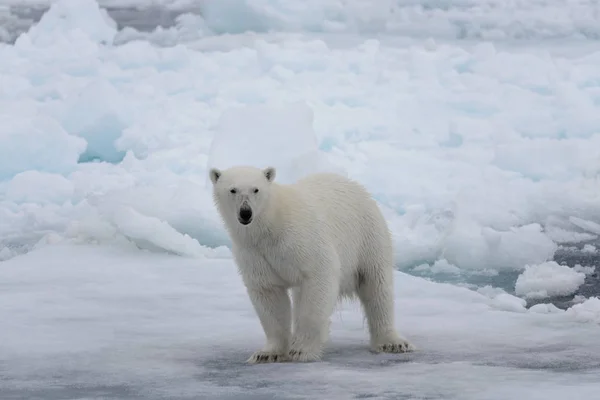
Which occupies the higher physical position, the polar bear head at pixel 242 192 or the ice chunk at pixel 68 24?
the ice chunk at pixel 68 24

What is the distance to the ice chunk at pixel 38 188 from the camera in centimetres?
→ 955

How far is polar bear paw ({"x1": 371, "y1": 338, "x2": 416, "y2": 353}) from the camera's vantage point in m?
4.28

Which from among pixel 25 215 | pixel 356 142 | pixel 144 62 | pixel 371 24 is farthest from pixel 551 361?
pixel 371 24

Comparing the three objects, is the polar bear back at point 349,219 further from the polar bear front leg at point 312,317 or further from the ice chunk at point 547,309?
the ice chunk at point 547,309

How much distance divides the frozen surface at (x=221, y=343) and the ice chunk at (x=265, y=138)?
7.46 ft

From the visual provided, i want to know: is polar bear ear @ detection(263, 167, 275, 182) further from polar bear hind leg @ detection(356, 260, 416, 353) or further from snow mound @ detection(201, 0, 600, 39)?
snow mound @ detection(201, 0, 600, 39)

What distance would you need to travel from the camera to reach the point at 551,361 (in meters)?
3.97

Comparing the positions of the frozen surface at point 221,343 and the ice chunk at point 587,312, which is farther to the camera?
the ice chunk at point 587,312

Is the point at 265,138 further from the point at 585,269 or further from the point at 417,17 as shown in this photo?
the point at 417,17

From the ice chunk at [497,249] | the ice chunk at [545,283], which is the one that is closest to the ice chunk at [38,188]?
the ice chunk at [497,249]

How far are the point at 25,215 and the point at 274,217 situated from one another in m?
5.73

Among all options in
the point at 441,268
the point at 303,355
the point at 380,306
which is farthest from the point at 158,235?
the point at 303,355

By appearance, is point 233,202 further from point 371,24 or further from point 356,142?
point 371,24

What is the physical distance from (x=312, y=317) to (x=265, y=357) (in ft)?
0.85
